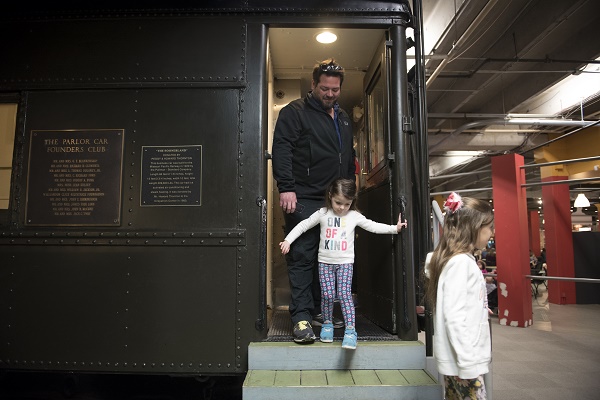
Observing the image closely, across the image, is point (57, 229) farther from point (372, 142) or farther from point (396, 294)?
point (372, 142)

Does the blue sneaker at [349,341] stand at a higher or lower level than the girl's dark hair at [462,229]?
lower

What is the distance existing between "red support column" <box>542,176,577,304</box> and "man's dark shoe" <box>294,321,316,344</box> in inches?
409

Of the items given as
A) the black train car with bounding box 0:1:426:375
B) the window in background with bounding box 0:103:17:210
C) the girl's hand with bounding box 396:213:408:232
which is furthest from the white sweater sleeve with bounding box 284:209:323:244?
the window in background with bounding box 0:103:17:210

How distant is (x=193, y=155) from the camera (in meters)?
3.21

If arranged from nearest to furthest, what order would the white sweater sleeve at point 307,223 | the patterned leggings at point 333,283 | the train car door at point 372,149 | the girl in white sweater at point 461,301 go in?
the girl in white sweater at point 461,301
the patterned leggings at point 333,283
the white sweater sleeve at point 307,223
the train car door at point 372,149

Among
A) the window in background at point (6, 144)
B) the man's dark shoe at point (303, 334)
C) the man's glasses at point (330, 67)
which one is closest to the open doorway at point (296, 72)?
the man's glasses at point (330, 67)

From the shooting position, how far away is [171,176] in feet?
10.5

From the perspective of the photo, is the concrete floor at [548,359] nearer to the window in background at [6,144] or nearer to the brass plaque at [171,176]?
the brass plaque at [171,176]

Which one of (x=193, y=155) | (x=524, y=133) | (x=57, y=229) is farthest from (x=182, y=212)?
(x=524, y=133)

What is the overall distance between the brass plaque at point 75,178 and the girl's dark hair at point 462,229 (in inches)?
95.4

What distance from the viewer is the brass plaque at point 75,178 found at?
10.4 ft

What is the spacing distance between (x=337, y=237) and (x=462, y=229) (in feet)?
3.40

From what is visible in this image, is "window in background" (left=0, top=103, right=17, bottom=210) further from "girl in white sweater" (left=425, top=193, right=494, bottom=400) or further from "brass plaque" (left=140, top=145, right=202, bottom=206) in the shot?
"girl in white sweater" (left=425, top=193, right=494, bottom=400)

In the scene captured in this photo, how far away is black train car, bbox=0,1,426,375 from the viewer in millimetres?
3074
